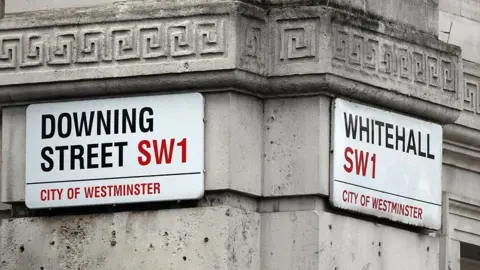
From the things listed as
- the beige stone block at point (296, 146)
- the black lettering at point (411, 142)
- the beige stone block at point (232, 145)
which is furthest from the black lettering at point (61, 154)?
the black lettering at point (411, 142)

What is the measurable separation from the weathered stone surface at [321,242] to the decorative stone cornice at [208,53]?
1.03 m

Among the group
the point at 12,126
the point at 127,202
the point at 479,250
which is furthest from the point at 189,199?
the point at 479,250

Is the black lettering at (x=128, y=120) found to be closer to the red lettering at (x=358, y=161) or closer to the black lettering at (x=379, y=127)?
the red lettering at (x=358, y=161)

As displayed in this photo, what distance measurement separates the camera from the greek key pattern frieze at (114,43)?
59.3 feet

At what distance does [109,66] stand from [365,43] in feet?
6.98

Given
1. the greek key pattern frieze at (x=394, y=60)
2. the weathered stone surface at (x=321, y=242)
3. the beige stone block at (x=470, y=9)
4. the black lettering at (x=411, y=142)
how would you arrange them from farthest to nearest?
the beige stone block at (x=470, y=9) < the black lettering at (x=411, y=142) < the greek key pattern frieze at (x=394, y=60) < the weathered stone surface at (x=321, y=242)

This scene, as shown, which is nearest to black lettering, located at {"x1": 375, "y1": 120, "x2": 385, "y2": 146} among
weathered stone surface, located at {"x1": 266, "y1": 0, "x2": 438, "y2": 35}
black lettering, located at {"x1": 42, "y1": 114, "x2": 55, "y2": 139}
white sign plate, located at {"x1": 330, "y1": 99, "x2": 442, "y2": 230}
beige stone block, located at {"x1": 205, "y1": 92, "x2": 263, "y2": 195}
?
white sign plate, located at {"x1": 330, "y1": 99, "x2": 442, "y2": 230}

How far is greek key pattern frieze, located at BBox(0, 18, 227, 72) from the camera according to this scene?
18062 mm

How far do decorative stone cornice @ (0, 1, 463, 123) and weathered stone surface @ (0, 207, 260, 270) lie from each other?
1050mm

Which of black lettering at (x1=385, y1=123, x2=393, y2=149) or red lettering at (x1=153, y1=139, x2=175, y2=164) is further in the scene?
black lettering at (x1=385, y1=123, x2=393, y2=149)

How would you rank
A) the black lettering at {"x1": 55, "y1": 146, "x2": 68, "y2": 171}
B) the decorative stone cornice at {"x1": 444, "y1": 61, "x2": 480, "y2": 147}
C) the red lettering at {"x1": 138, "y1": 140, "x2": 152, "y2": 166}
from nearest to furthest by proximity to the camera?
the red lettering at {"x1": 138, "y1": 140, "x2": 152, "y2": 166}
the black lettering at {"x1": 55, "y1": 146, "x2": 68, "y2": 171}
the decorative stone cornice at {"x1": 444, "y1": 61, "x2": 480, "y2": 147}

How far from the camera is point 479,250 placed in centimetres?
2183

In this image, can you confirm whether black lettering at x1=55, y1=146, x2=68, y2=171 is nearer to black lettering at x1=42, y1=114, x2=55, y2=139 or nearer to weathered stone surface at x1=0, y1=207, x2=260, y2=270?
black lettering at x1=42, y1=114, x2=55, y2=139

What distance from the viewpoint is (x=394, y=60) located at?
1892 centimetres
